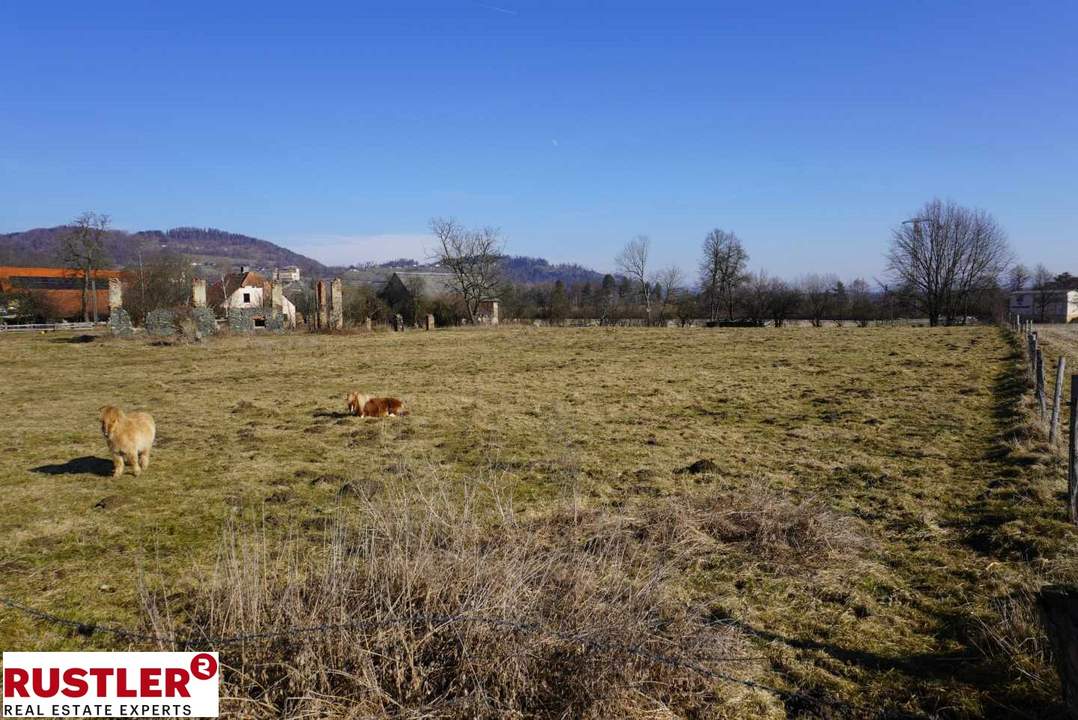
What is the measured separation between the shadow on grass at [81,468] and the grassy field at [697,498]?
0.15 ft

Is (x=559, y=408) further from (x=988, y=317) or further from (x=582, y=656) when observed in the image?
(x=988, y=317)

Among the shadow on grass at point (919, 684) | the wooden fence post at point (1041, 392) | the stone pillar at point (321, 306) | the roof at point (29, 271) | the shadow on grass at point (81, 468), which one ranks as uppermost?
the roof at point (29, 271)

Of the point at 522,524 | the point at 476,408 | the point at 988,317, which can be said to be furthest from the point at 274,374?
the point at 988,317

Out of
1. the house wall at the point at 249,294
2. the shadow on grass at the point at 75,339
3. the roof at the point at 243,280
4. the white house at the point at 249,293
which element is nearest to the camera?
the shadow on grass at the point at 75,339

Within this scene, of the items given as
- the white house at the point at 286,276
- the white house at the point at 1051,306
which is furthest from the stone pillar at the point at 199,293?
the white house at the point at 1051,306

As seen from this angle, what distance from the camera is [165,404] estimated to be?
1389 centimetres

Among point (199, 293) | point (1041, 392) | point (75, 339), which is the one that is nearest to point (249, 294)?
point (199, 293)

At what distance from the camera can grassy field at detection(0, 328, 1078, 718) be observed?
4117 millimetres

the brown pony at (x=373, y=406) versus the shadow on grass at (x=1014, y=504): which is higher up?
the brown pony at (x=373, y=406)

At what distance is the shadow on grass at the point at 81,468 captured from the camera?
8.28 metres

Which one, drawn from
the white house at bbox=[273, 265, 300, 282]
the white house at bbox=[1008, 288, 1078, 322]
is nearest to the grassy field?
the white house at bbox=[273, 265, 300, 282]

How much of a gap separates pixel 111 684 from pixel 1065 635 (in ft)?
16.5

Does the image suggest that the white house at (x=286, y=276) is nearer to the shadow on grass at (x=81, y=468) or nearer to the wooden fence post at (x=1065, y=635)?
the shadow on grass at (x=81, y=468)

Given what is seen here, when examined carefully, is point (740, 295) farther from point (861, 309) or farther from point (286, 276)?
point (286, 276)
